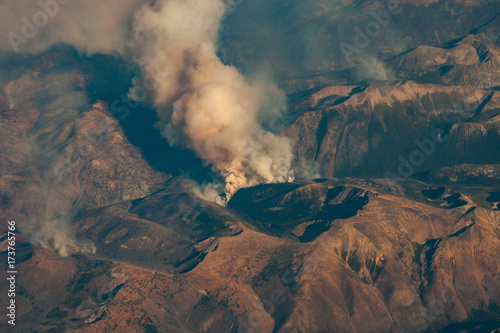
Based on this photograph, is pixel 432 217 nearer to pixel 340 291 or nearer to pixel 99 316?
pixel 340 291

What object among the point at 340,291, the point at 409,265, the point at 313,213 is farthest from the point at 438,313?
the point at 313,213

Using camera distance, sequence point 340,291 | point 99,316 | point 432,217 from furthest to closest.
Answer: point 432,217
point 340,291
point 99,316

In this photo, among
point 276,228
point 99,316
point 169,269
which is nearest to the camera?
point 99,316

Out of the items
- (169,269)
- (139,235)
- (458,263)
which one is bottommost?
(458,263)

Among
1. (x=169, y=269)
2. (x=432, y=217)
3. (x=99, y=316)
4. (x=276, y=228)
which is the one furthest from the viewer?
(x=276, y=228)

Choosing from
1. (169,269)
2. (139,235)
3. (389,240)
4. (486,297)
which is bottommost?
(486,297)

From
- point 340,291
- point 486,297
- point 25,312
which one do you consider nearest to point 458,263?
point 486,297

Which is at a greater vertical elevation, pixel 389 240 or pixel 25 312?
pixel 25 312

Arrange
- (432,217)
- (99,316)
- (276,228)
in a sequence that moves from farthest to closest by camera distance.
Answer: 1. (276,228)
2. (432,217)
3. (99,316)

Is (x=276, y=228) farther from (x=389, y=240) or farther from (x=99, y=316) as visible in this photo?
(x=99, y=316)

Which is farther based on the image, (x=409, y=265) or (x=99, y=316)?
(x=409, y=265)
